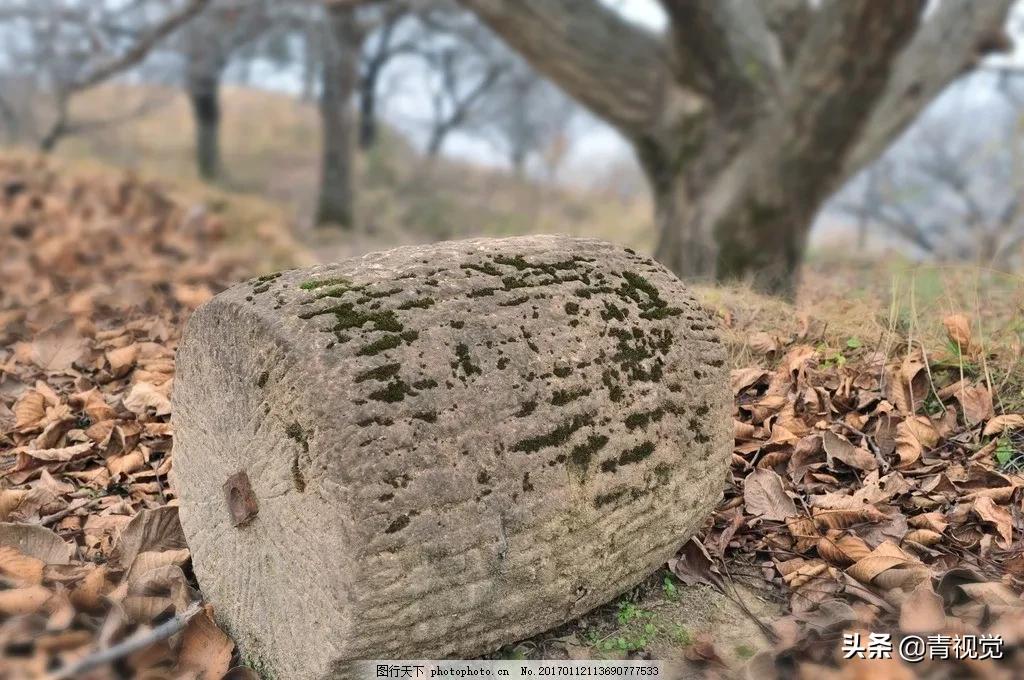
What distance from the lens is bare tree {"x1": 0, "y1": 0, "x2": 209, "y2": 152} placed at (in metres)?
9.15

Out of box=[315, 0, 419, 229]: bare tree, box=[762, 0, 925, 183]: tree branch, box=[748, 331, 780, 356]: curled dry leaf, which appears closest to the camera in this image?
box=[748, 331, 780, 356]: curled dry leaf

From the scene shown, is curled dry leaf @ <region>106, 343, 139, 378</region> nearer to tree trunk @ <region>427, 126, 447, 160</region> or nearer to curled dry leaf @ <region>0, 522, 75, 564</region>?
curled dry leaf @ <region>0, 522, 75, 564</region>

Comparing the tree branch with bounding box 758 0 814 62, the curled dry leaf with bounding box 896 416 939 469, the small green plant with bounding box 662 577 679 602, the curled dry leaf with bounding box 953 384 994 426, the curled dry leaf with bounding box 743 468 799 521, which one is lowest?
the small green plant with bounding box 662 577 679 602

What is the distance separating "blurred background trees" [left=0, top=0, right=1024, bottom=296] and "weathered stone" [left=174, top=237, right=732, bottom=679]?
2.37 meters

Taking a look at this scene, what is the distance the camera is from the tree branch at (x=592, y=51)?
20.9 feet

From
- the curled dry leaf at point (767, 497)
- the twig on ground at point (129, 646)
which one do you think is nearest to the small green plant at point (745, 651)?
the curled dry leaf at point (767, 497)

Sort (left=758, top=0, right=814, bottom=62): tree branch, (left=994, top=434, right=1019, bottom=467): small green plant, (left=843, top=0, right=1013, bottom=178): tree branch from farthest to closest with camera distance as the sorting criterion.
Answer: (left=758, top=0, right=814, bottom=62): tree branch
(left=843, top=0, right=1013, bottom=178): tree branch
(left=994, top=434, right=1019, bottom=467): small green plant

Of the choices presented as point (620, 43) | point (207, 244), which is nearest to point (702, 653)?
point (620, 43)

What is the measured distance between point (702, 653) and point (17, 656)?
5.01ft

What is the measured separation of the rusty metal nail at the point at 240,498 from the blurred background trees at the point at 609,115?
10.6 ft

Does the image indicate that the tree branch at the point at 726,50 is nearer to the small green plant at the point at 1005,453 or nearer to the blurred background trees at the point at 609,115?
the blurred background trees at the point at 609,115

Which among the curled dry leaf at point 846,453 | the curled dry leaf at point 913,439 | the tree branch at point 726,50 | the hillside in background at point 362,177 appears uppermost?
the tree branch at point 726,50

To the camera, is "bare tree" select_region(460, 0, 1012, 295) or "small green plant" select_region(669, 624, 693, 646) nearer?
"small green plant" select_region(669, 624, 693, 646)

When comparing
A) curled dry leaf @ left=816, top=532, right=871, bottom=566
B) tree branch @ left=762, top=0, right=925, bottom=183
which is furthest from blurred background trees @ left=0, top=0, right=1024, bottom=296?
curled dry leaf @ left=816, top=532, right=871, bottom=566
